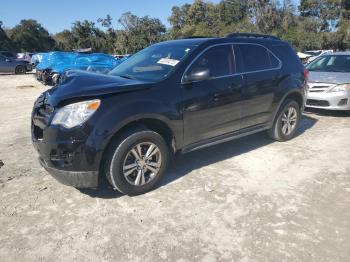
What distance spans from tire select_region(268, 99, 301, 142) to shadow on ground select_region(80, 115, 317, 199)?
0.71 ft

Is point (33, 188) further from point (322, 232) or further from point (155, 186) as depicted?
point (322, 232)

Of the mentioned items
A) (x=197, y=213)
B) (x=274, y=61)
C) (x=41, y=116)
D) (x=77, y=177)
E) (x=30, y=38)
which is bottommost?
(x=197, y=213)

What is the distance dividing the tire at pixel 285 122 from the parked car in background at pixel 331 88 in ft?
6.75

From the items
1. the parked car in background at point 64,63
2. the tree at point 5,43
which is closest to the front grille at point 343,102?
the parked car in background at point 64,63

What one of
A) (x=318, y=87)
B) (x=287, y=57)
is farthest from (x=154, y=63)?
(x=318, y=87)

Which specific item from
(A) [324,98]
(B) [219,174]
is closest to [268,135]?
(B) [219,174]

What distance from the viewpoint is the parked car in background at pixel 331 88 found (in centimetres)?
809

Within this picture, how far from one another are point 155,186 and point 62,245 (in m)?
1.46

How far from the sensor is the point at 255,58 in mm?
5477

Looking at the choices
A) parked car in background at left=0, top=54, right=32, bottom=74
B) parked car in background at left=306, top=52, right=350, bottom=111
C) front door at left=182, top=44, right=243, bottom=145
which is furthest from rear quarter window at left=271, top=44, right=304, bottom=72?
parked car in background at left=0, top=54, right=32, bottom=74

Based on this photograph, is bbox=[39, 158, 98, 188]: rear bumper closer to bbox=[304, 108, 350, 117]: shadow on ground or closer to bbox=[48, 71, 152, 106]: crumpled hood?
bbox=[48, 71, 152, 106]: crumpled hood

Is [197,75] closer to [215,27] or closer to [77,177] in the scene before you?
[77,177]

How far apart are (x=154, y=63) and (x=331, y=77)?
540 centimetres

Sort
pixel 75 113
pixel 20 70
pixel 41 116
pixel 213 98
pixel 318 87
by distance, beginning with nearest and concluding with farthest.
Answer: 1. pixel 75 113
2. pixel 41 116
3. pixel 213 98
4. pixel 318 87
5. pixel 20 70
